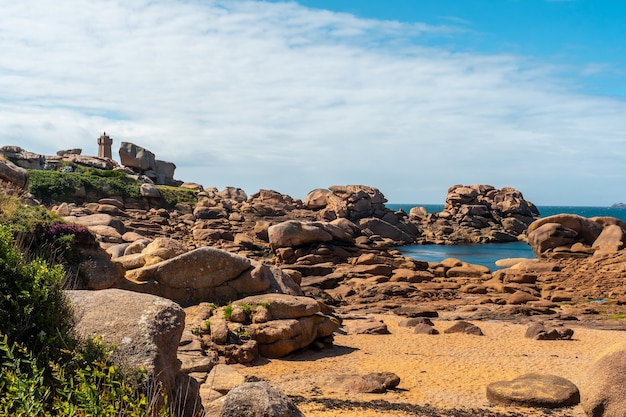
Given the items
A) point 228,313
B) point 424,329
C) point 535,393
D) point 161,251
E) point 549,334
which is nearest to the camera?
point 535,393

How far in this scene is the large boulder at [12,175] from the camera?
21.1 meters

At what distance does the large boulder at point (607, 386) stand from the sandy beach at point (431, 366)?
41.3 inches

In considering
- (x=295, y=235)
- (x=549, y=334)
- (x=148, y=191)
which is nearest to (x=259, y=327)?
(x=549, y=334)

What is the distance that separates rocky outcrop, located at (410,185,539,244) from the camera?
274 feet

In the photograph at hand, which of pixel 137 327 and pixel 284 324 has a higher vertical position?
pixel 137 327

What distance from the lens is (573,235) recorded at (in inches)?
1812

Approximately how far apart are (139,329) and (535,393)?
923cm

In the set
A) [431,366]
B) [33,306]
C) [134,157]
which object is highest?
[134,157]

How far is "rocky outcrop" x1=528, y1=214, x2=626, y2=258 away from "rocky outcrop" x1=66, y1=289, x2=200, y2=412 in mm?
39880

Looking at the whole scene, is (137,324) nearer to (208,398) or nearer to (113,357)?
(113,357)

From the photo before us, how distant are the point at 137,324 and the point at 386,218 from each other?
243 ft

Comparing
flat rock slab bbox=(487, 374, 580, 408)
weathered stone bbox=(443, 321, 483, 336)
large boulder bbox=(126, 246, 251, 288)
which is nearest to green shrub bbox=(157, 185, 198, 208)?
large boulder bbox=(126, 246, 251, 288)

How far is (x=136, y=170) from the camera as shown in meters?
82.2

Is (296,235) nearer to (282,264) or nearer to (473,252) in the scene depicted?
(282,264)
